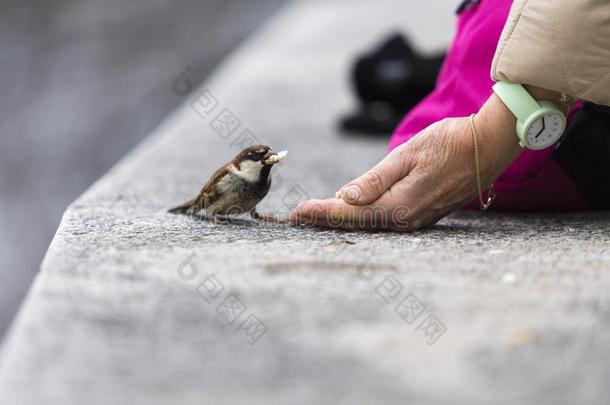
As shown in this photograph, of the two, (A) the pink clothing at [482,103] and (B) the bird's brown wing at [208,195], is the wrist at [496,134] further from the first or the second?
(B) the bird's brown wing at [208,195]

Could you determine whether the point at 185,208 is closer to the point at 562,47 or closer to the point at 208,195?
the point at 208,195

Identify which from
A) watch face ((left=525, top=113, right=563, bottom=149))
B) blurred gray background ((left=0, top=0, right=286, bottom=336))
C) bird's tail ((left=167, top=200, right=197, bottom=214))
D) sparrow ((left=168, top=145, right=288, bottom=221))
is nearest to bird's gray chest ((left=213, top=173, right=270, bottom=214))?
sparrow ((left=168, top=145, right=288, bottom=221))

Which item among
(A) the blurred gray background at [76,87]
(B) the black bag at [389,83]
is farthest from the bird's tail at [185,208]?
(A) the blurred gray background at [76,87]

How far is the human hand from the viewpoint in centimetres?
225

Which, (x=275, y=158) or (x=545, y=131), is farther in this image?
(x=275, y=158)

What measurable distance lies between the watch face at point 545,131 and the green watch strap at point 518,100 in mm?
32

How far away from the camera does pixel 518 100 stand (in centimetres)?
219

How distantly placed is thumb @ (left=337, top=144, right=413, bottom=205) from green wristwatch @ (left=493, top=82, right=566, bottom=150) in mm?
281

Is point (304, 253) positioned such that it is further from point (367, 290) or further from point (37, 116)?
point (37, 116)

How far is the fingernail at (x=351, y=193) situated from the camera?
227cm

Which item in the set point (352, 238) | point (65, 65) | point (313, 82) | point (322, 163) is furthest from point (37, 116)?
point (352, 238)

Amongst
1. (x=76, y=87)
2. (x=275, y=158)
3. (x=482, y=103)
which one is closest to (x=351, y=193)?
(x=275, y=158)

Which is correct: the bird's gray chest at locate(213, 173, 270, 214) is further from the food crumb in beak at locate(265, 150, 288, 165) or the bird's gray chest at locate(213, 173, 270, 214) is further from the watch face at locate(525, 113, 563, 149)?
the watch face at locate(525, 113, 563, 149)

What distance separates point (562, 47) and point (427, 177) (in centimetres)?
44
